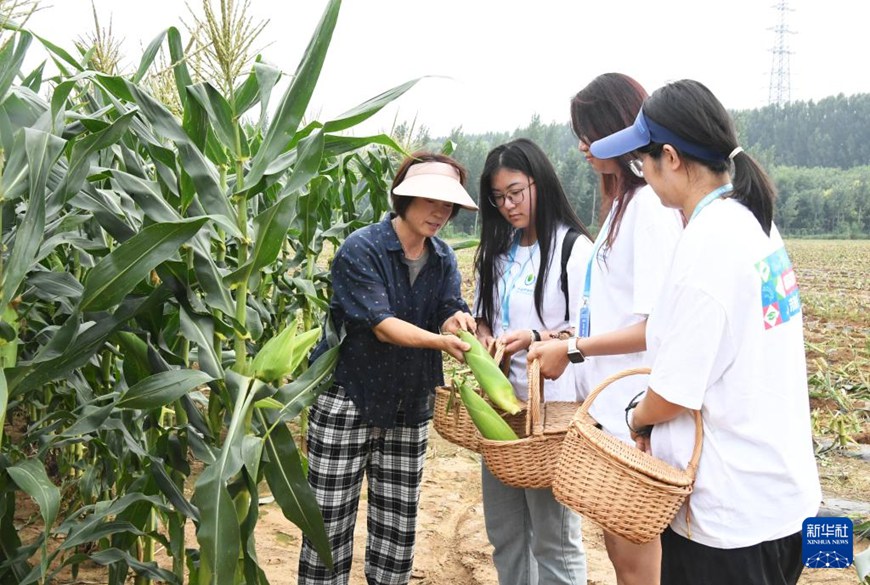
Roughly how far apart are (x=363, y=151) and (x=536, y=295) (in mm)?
1928

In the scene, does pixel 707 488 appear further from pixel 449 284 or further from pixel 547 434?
pixel 449 284

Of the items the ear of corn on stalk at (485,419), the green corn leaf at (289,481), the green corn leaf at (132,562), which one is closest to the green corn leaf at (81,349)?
the green corn leaf at (289,481)

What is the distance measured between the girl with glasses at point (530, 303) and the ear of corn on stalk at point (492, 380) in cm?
16

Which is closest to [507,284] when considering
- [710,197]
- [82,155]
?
[710,197]

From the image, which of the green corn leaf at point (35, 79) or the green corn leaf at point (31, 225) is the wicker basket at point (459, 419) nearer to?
the green corn leaf at point (31, 225)

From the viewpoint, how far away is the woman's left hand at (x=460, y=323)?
8.89 ft

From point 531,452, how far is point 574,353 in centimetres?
Answer: 34

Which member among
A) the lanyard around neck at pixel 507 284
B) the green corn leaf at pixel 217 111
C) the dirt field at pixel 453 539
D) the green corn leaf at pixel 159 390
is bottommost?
the dirt field at pixel 453 539

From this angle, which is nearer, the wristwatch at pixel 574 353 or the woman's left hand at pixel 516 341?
the wristwatch at pixel 574 353

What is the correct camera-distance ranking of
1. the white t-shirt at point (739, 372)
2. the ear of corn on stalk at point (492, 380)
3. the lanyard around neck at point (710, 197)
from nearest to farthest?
the white t-shirt at point (739, 372) < the lanyard around neck at point (710, 197) < the ear of corn on stalk at point (492, 380)

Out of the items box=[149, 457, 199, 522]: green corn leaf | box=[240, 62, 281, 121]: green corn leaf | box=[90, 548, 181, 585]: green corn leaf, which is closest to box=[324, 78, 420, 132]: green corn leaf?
box=[240, 62, 281, 121]: green corn leaf

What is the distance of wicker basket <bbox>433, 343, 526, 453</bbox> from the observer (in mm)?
2571

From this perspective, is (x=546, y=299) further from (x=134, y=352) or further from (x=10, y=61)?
(x=10, y=61)

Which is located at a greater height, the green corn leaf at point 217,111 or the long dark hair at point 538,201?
the green corn leaf at point 217,111
